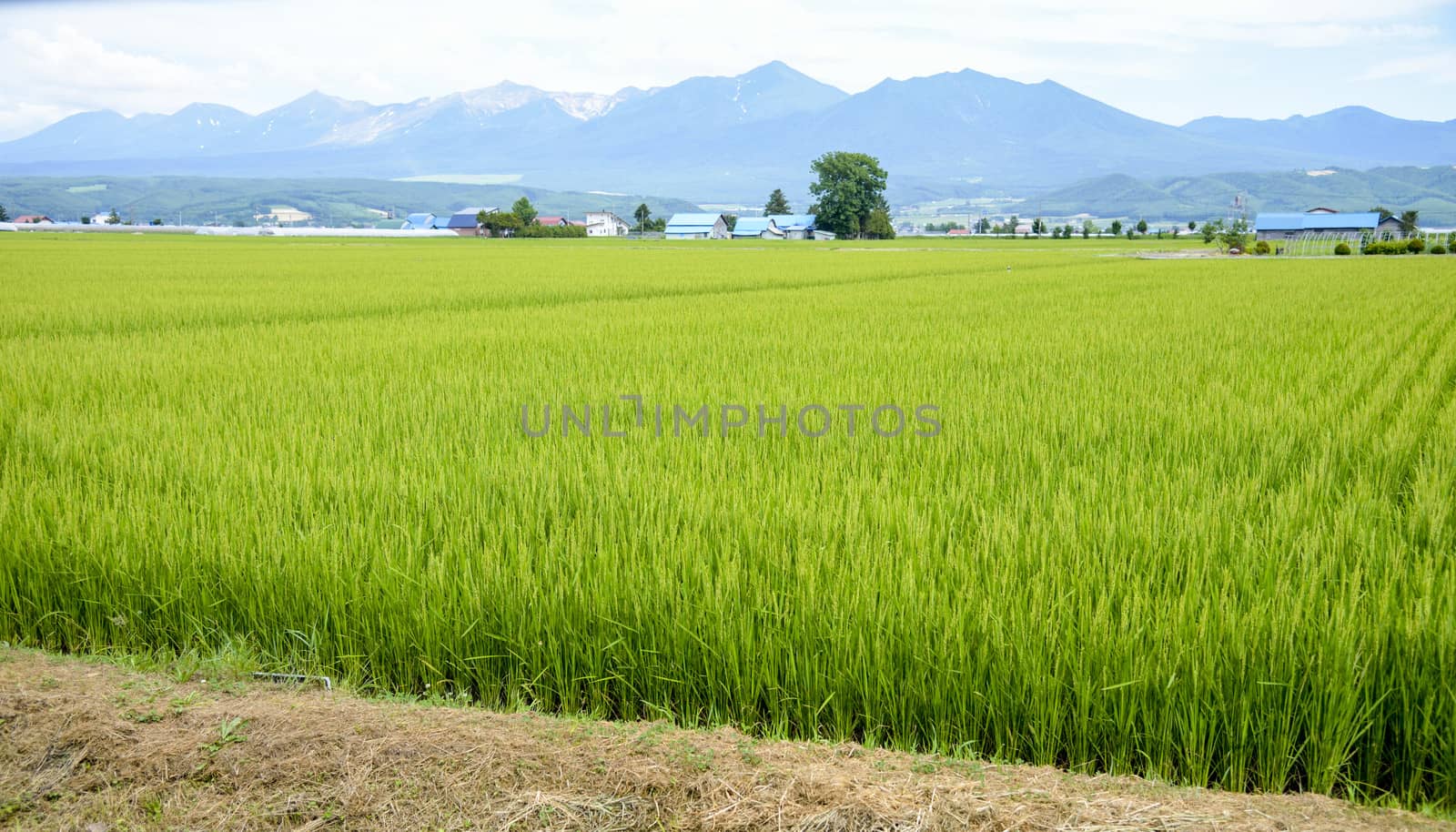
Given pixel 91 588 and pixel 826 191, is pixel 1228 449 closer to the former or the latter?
pixel 91 588

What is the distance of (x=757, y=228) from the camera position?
104 m

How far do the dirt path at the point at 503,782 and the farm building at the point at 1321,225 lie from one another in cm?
7980

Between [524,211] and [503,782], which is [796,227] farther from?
[503,782]

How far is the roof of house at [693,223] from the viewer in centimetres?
10525

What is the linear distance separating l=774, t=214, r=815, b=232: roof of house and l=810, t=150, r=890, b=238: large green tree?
7959 millimetres

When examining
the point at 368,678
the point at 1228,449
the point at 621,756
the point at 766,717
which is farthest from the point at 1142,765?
the point at 1228,449

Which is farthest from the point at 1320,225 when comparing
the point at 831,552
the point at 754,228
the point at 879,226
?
the point at 831,552

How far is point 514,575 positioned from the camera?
8.65 feet

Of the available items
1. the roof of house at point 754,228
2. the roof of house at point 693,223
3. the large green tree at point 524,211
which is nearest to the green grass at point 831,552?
the large green tree at point 524,211

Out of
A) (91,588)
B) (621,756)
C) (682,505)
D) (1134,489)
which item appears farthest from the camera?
(1134,489)

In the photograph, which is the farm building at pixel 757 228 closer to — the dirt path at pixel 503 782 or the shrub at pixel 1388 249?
the shrub at pixel 1388 249

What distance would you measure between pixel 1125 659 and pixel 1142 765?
0.22 meters
